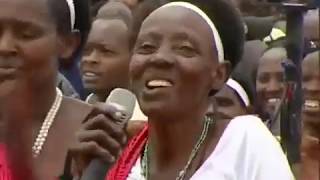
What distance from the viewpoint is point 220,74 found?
263 cm

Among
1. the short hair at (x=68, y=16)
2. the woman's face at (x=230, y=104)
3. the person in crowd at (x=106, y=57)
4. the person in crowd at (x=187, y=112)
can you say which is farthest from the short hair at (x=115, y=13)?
the person in crowd at (x=187, y=112)

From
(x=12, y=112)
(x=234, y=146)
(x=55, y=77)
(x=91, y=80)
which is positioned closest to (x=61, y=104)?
(x=55, y=77)

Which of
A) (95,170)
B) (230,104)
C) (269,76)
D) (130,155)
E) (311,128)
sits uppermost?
(311,128)

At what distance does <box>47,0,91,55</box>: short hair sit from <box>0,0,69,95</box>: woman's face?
0.04 m

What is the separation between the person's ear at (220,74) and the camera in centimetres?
260

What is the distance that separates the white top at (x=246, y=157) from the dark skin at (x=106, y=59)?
2.02 m

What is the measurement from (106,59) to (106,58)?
13 mm

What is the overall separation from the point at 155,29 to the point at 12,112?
46.6 inches

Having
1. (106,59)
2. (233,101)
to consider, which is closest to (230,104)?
(233,101)

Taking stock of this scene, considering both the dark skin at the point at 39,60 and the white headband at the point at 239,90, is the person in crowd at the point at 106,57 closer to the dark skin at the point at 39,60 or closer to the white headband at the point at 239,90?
the white headband at the point at 239,90

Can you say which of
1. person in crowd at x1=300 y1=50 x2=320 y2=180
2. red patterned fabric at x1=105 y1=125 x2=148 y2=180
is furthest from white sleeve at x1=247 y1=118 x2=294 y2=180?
red patterned fabric at x1=105 y1=125 x2=148 y2=180

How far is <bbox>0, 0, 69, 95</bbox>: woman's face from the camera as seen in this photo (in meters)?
2.45

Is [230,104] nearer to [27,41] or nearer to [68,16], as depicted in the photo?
[68,16]

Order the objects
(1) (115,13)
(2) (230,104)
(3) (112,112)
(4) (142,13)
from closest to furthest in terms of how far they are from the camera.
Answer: (3) (112,112), (4) (142,13), (2) (230,104), (1) (115,13)
